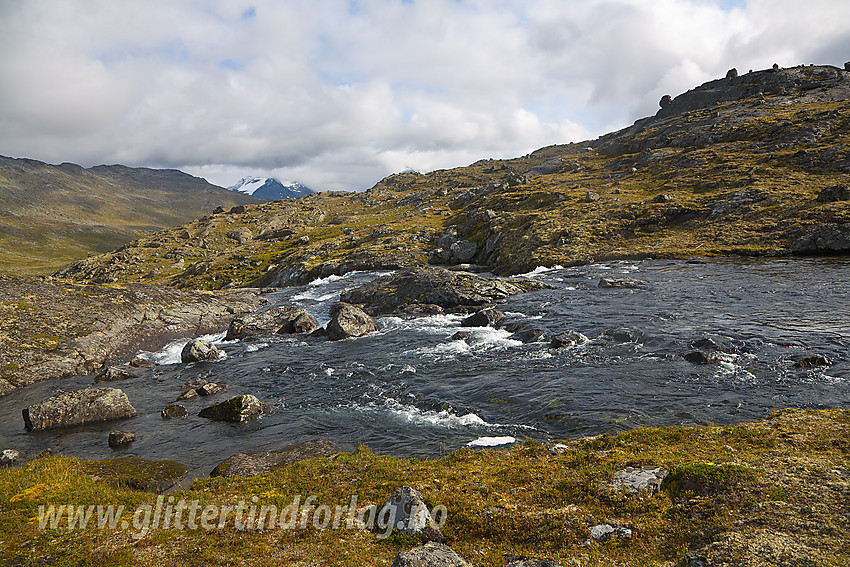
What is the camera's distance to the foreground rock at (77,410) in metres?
27.1

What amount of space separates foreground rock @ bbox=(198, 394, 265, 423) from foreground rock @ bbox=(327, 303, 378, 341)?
17.9 m

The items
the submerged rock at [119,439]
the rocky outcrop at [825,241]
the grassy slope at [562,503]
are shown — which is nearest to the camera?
the grassy slope at [562,503]

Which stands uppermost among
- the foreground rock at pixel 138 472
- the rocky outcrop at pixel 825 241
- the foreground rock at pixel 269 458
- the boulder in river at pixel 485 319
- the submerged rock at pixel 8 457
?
the rocky outcrop at pixel 825 241

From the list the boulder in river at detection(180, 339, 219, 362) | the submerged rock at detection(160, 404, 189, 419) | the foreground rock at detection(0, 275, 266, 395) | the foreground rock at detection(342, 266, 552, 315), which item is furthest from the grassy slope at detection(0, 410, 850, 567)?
the foreground rock at detection(342, 266, 552, 315)

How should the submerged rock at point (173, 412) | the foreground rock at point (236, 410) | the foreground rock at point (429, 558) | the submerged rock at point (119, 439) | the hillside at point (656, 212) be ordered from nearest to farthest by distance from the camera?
Answer: the foreground rock at point (429, 558) → the submerged rock at point (119, 439) → the foreground rock at point (236, 410) → the submerged rock at point (173, 412) → the hillside at point (656, 212)

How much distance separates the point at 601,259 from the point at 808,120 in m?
90.2

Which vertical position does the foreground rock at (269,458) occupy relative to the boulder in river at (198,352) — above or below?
below

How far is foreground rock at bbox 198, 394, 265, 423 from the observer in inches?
1063

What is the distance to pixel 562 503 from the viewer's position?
1334cm

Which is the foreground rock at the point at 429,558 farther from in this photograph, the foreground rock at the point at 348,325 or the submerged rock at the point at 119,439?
the foreground rock at the point at 348,325

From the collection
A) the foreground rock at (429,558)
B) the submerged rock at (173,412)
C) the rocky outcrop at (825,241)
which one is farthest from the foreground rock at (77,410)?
the rocky outcrop at (825,241)

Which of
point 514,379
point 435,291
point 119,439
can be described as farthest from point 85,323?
point 514,379

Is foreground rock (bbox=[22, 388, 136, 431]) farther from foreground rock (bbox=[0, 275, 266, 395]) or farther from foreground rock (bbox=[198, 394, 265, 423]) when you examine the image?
foreground rock (bbox=[0, 275, 266, 395])

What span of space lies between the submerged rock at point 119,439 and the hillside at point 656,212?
62757mm
